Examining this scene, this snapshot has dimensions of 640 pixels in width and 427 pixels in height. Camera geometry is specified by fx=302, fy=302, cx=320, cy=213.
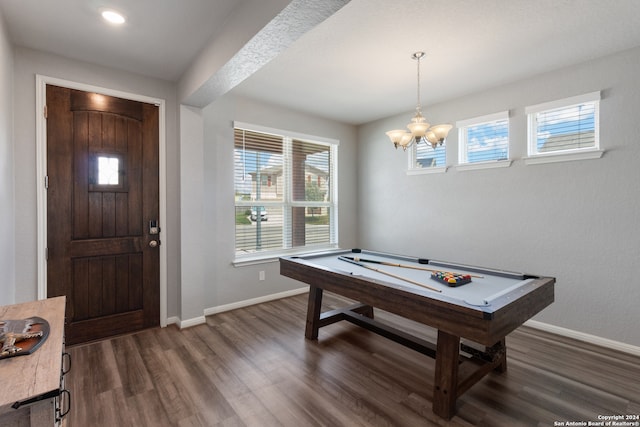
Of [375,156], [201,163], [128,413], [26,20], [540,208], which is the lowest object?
[128,413]

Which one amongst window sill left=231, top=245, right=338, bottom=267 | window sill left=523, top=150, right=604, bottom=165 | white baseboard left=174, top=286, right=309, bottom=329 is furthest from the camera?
window sill left=231, top=245, right=338, bottom=267

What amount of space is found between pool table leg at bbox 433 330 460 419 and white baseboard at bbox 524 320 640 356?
1.96 m

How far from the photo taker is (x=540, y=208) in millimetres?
3168

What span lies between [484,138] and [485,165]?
0.35 meters

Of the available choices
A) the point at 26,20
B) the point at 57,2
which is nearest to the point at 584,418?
the point at 57,2

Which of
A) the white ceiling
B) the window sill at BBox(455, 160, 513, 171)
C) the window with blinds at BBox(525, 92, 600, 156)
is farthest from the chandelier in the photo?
the window with blinds at BBox(525, 92, 600, 156)

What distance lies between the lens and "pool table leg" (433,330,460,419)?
1879 millimetres

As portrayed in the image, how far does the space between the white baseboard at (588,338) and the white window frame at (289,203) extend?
281cm

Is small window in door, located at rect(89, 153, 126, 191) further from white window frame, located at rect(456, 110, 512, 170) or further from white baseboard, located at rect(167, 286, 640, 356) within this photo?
white window frame, located at rect(456, 110, 512, 170)

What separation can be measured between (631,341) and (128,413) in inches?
160

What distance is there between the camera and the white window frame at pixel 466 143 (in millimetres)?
3400

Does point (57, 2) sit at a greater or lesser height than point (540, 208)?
greater

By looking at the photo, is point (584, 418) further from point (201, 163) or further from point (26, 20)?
point (26, 20)

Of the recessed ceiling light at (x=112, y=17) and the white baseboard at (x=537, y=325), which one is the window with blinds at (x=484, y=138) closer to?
the white baseboard at (x=537, y=325)
